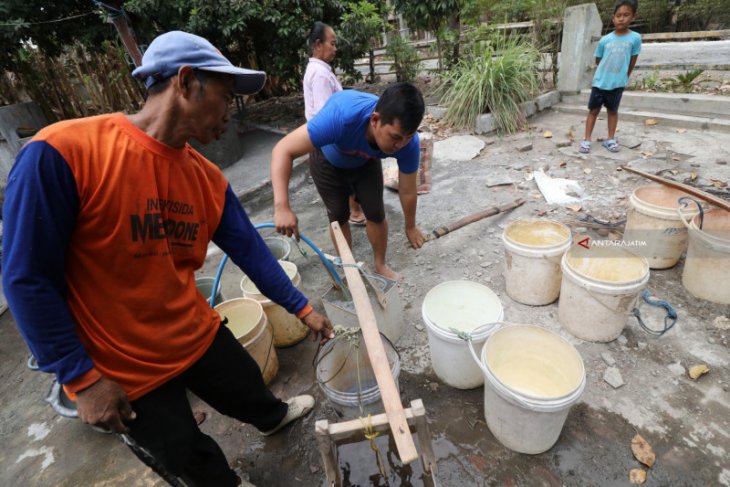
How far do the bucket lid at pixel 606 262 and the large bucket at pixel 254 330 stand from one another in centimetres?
230

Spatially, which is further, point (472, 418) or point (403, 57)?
point (403, 57)

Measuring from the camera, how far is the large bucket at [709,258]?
8.66 ft

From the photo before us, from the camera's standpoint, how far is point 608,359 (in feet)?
8.46

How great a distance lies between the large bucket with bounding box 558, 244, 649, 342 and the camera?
7.73 feet

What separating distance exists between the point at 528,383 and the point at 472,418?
443 mm

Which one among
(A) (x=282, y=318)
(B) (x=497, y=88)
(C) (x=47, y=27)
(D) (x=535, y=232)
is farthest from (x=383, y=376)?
(C) (x=47, y=27)

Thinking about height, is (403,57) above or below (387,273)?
above

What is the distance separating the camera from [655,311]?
9.43ft

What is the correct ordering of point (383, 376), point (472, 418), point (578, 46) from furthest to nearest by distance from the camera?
point (578, 46), point (472, 418), point (383, 376)

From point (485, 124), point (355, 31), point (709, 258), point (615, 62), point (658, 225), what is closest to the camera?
point (709, 258)

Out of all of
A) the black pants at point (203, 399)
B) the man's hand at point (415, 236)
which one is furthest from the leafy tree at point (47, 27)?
the black pants at point (203, 399)

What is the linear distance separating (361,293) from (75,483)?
241 cm

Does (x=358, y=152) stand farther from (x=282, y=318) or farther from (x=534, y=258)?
(x=534, y=258)

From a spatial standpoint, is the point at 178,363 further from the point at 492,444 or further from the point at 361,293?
the point at 492,444
